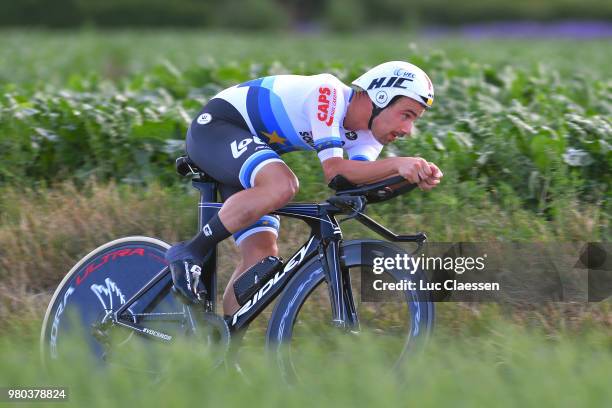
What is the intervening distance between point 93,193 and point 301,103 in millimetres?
2945

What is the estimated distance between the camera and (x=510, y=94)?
→ 966 centimetres

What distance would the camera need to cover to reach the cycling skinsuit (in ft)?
15.6

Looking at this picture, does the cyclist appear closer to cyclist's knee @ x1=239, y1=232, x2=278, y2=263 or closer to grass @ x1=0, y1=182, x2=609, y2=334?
cyclist's knee @ x1=239, y1=232, x2=278, y2=263

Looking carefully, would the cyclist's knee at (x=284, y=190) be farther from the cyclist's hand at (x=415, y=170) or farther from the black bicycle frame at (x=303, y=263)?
the cyclist's hand at (x=415, y=170)

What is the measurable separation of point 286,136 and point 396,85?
2.13 ft

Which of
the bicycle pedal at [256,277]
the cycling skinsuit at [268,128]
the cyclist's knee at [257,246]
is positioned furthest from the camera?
the cyclist's knee at [257,246]

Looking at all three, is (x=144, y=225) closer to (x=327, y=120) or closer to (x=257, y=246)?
(x=257, y=246)

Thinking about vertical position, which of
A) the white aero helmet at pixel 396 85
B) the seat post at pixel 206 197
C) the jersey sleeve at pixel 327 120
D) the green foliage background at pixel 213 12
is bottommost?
the green foliage background at pixel 213 12

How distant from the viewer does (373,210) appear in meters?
6.97

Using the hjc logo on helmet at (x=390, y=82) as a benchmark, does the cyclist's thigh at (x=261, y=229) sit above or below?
below

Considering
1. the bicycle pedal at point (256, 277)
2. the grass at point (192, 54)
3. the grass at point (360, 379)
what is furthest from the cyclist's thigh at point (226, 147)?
the grass at point (192, 54)

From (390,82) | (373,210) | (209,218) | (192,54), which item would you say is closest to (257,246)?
(209,218)

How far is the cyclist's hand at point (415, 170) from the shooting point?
445cm

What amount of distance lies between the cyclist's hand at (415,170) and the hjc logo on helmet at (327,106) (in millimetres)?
418
